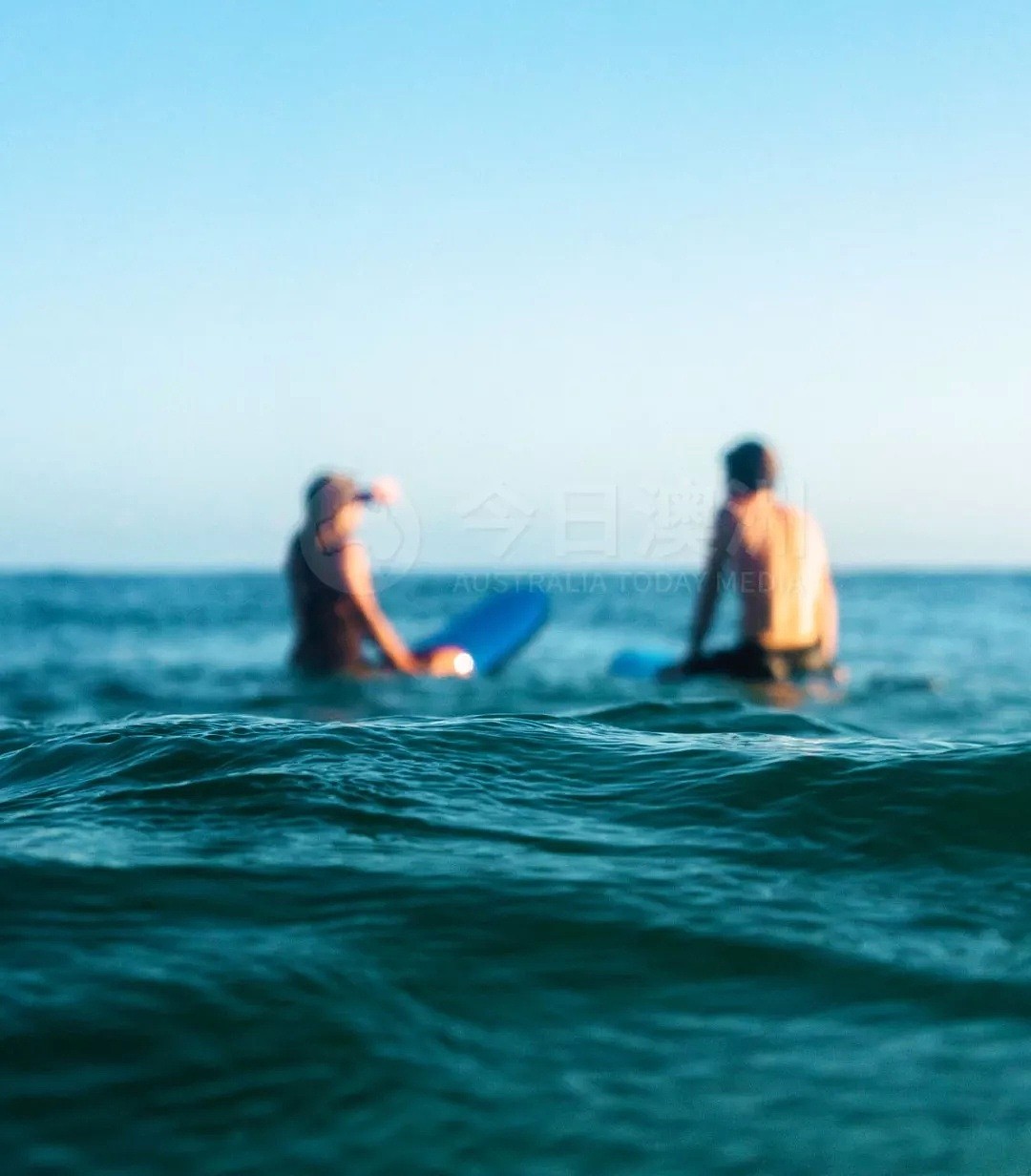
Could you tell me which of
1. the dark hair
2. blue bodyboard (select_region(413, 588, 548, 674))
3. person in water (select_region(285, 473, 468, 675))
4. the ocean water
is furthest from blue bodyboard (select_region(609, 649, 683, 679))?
the ocean water

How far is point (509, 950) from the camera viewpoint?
2.16 meters

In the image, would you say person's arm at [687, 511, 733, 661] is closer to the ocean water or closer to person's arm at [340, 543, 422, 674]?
person's arm at [340, 543, 422, 674]

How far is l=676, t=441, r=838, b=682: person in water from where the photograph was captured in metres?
7.24

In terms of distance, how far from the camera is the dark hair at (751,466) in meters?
7.07

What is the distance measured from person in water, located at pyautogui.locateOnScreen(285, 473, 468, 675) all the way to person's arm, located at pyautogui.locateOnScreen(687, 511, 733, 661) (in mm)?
2086

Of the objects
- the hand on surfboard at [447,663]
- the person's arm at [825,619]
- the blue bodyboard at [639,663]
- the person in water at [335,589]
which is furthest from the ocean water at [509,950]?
the blue bodyboard at [639,663]

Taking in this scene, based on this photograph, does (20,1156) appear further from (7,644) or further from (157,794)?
(7,644)

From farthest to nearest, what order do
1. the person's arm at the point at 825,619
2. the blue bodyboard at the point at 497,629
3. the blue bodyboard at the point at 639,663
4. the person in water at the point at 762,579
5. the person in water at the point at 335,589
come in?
the blue bodyboard at the point at 497,629, the blue bodyboard at the point at 639,663, the person in water at the point at 335,589, the person's arm at the point at 825,619, the person in water at the point at 762,579

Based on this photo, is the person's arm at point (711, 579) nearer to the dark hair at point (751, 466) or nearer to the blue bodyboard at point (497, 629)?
the dark hair at point (751, 466)

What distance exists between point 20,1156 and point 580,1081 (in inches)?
28.9

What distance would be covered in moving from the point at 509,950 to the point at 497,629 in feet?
29.8

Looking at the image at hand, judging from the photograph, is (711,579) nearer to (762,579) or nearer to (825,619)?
(762,579)

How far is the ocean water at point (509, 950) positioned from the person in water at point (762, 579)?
365 centimetres

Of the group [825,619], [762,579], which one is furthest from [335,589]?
[825,619]
